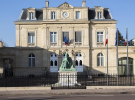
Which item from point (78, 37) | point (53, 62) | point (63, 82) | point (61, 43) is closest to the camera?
point (63, 82)

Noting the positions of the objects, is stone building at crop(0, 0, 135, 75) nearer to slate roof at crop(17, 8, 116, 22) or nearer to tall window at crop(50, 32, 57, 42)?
tall window at crop(50, 32, 57, 42)

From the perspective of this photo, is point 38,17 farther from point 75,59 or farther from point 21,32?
point 75,59

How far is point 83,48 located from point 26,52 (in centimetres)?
983

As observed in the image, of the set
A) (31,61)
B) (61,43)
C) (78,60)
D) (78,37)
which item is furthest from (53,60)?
(78,37)

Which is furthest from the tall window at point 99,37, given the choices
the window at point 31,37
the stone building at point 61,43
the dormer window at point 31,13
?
the dormer window at point 31,13

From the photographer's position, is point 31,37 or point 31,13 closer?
point 31,37

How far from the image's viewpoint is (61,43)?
3831 cm

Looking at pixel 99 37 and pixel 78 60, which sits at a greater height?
pixel 99 37

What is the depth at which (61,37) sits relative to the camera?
3831 centimetres

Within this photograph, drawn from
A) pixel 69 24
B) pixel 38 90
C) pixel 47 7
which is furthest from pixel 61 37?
pixel 38 90

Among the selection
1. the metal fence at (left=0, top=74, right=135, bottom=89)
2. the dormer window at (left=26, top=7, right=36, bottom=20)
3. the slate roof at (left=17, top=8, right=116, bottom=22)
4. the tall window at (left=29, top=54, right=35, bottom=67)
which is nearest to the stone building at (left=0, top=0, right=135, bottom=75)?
the tall window at (left=29, top=54, right=35, bottom=67)

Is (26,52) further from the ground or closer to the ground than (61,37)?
closer to the ground

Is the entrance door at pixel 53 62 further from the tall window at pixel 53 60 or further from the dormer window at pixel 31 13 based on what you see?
the dormer window at pixel 31 13

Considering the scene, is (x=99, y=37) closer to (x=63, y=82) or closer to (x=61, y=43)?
(x=61, y=43)
